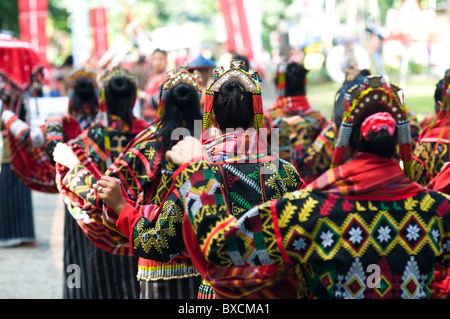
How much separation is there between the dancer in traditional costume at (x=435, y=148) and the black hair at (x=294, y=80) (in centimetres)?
204

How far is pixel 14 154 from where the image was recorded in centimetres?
707

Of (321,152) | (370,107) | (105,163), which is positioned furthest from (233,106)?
(321,152)

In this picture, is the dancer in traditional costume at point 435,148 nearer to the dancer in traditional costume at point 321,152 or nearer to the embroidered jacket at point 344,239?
the dancer in traditional costume at point 321,152

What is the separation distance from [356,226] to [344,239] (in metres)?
0.06

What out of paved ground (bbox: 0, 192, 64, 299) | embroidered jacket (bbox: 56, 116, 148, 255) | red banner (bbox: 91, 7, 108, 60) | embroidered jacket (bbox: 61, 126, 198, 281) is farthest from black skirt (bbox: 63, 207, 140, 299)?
red banner (bbox: 91, 7, 108, 60)

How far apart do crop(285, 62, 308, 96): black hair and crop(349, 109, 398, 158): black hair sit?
372 centimetres

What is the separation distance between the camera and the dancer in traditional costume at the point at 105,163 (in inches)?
159

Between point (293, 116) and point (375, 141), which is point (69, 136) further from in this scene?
point (375, 141)

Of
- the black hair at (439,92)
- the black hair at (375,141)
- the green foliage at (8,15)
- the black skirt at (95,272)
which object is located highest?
the green foliage at (8,15)

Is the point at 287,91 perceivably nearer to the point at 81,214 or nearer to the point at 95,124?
the point at 95,124

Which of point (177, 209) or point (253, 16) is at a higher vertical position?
point (253, 16)

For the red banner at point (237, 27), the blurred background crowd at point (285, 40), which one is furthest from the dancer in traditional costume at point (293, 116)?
the red banner at point (237, 27)
